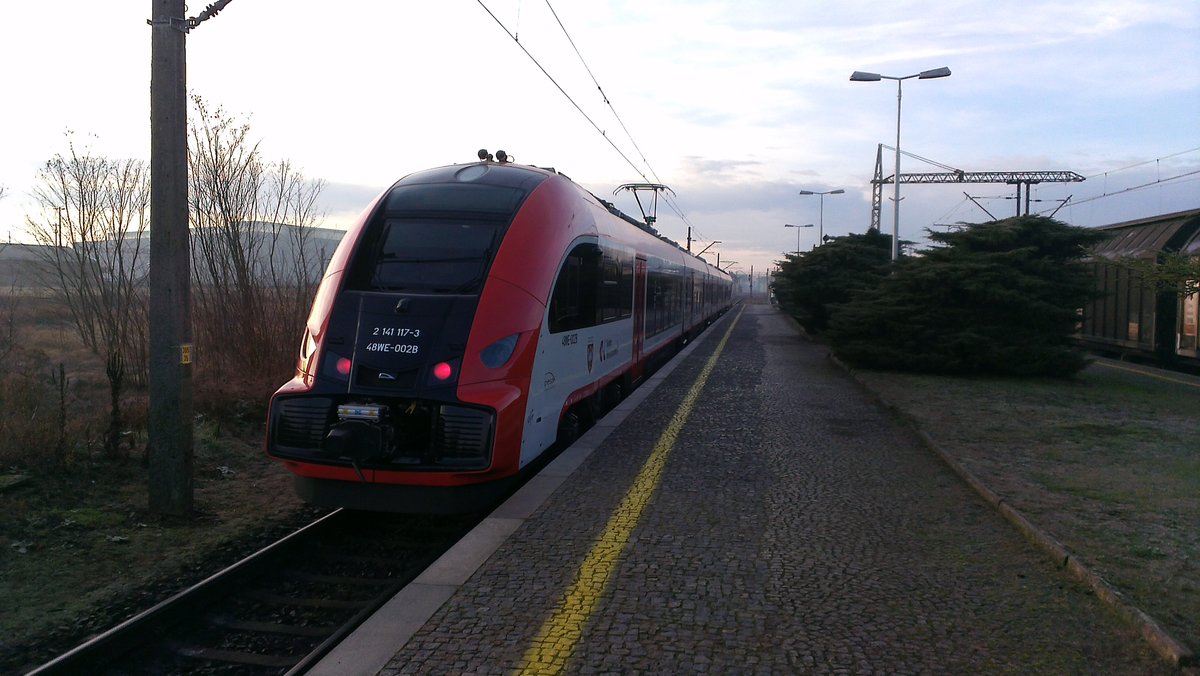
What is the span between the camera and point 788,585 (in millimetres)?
4656

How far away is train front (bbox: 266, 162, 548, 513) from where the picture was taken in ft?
19.6

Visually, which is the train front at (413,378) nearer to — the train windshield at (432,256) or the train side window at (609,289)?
the train windshield at (432,256)

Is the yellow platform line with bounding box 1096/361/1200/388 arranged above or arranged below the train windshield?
below

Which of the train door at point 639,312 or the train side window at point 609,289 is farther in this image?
the train door at point 639,312

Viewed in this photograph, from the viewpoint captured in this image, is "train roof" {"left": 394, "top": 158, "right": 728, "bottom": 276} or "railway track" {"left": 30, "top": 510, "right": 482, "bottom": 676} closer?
"railway track" {"left": 30, "top": 510, "right": 482, "bottom": 676}

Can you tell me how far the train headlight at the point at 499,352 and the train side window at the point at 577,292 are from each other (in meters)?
0.78

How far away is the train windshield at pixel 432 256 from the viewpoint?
676 centimetres

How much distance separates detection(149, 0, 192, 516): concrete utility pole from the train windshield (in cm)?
142

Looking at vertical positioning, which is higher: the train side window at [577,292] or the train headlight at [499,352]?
the train side window at [577,292]

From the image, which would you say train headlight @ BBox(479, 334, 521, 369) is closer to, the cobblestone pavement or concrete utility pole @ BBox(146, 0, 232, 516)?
the cobblestone pavement

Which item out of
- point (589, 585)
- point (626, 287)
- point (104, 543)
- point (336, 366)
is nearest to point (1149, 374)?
point (626, 287)

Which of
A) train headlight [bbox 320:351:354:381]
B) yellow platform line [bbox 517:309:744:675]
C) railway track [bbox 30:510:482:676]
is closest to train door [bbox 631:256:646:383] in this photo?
yellow platform line [bbox 517:309:744:675]

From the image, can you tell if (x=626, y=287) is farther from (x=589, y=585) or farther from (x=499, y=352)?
(x=589, y=585)

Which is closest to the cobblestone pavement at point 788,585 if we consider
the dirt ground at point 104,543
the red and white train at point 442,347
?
the red and white train at point 442,347
